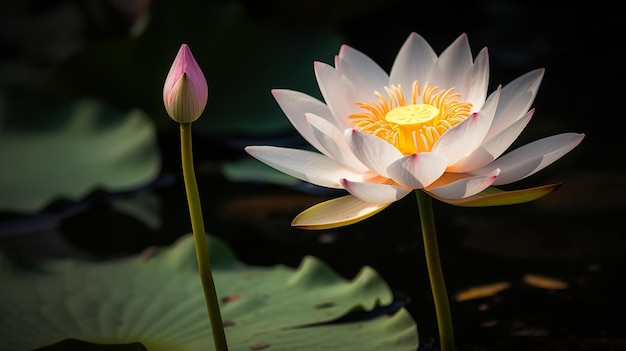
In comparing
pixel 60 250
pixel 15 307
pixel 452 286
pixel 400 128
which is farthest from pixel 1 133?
pixel 400 128

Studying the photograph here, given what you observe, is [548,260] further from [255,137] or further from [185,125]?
[255,137]

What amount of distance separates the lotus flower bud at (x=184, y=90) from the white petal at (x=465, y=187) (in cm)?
31

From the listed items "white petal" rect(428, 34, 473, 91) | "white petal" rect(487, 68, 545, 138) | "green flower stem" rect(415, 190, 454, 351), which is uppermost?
"white petal" rect(428, 34, 473, 91)

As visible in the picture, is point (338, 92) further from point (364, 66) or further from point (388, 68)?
point (388, 68)

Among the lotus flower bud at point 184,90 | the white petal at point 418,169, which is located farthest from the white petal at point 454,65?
the lotus flower bud at point 184,90

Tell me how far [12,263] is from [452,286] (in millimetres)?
908

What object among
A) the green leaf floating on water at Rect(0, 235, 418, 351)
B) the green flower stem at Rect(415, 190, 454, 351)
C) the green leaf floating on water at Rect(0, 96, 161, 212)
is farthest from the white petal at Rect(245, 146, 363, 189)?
the green leaf floating on water at Rect(0, 96, 161, 212)

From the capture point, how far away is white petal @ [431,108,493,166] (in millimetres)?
952

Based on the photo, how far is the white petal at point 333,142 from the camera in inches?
40.5

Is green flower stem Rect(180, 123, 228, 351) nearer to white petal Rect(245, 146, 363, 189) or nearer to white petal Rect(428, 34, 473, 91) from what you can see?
white petal Rect(245, 146, 363, 189)

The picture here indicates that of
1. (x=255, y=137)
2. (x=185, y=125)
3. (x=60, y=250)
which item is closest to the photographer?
(x=185, y=125)

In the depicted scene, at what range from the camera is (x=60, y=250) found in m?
1.81

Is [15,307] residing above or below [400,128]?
below

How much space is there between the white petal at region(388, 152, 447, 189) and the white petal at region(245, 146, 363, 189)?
115mm
